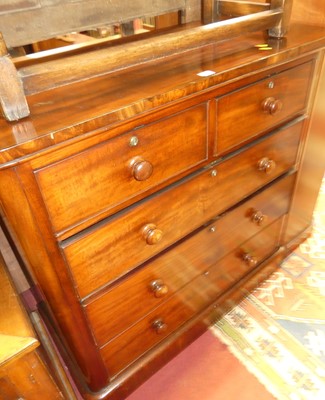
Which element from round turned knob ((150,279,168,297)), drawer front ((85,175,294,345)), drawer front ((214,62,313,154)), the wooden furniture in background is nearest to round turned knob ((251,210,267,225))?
drawer front ((85,175,294,345))

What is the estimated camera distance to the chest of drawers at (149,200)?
2.16 ft

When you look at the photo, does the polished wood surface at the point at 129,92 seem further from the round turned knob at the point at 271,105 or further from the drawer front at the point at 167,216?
the drawer front at the point at 167,216

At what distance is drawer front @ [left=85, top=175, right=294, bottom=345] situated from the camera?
3.00 ft

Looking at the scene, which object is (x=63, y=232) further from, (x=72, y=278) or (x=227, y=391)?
(x=227, y=391)

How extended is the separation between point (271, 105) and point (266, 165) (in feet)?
0.68

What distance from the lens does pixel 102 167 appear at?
70 cm

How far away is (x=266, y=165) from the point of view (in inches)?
43.4

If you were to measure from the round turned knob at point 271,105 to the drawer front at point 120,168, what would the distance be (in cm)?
24

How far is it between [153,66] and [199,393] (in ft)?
3.59

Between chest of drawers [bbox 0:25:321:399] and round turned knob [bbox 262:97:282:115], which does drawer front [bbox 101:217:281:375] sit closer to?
chest of drawers [bbox 0:25:321:399]

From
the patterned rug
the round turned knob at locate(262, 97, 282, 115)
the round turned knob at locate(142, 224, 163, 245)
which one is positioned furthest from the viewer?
the patterned rug

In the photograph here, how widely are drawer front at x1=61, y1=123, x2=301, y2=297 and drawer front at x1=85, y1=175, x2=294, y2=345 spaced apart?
2.0 inches

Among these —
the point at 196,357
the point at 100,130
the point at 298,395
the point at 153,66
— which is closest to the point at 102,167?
the point at 100,130

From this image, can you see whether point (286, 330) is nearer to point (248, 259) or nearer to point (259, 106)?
point (248, 259)
